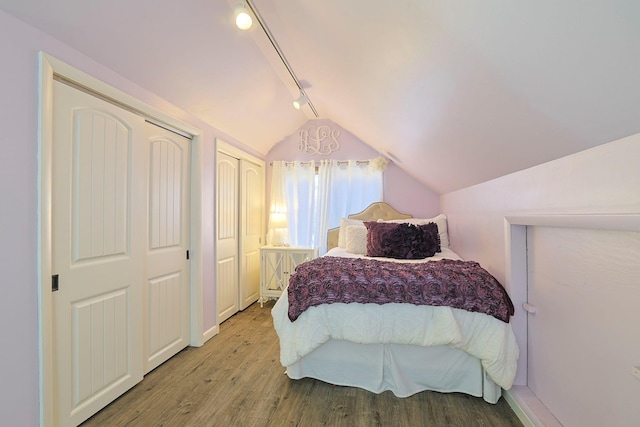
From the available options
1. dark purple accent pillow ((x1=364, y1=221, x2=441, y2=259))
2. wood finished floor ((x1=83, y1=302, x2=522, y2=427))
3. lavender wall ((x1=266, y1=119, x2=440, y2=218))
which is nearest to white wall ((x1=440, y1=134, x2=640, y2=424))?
dark purple accent pillow ((x1=364, y1=221, x2=441, y2=259))

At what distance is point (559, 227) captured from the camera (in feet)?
4.95

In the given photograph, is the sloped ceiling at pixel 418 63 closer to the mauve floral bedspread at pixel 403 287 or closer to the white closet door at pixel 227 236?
the white closet door at pixel 227 236

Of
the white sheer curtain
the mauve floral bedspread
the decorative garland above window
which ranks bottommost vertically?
the mauve floral bedspread

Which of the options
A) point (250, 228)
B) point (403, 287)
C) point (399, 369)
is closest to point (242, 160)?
point (250, 228)

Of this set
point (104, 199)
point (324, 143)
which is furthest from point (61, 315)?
point (324, 143)

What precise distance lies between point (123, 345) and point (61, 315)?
521mm

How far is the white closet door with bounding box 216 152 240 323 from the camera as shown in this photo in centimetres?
316

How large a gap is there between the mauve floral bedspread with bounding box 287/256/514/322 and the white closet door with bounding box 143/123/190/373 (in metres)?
1.14

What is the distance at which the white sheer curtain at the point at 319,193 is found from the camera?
13.5 ft

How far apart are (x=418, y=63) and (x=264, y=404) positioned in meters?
2.20

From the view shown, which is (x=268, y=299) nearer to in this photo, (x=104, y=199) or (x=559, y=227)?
(x=104, y=199)

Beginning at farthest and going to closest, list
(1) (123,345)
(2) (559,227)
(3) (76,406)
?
(1) (123,345), (3) (76,406), (2) (559,227)

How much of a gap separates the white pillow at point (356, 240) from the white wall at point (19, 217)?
2.55m

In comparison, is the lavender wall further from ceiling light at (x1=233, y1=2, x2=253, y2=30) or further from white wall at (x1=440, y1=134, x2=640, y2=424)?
ceiling light at (x1=233, y1=2, x2=253, y2=30)
